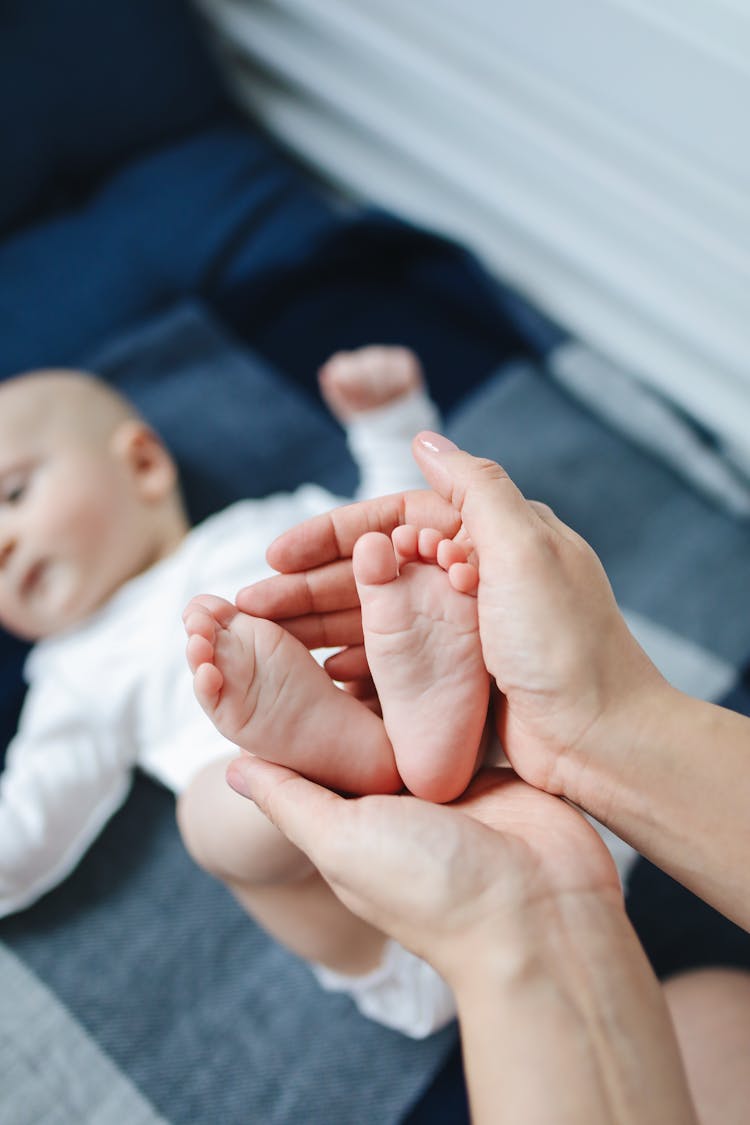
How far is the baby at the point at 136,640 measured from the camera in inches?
31.7

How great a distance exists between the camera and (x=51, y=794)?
93cm

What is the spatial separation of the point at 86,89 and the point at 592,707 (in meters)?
1.18

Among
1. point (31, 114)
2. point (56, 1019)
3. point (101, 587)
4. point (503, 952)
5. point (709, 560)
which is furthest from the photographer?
point (31, 114)

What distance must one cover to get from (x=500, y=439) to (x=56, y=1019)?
2.68ft

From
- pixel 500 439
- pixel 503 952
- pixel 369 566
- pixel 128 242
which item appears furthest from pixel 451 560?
pixel 128 242

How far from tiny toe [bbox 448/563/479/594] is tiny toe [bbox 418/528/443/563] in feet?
0.06

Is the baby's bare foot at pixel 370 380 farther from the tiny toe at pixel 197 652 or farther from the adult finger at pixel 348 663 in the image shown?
the tiny toe at pixel 197 652

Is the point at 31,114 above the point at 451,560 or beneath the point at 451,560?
beneath

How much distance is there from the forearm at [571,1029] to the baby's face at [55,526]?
617 millimetres

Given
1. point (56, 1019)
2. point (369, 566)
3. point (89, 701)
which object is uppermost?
point (369, 566)

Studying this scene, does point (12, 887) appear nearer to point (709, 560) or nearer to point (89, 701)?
point (89, 701)

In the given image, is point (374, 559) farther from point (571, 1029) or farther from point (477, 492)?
point (571, 1029)

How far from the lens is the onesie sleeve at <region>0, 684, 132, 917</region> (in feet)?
2.97

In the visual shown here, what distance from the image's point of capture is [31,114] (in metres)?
1.28
